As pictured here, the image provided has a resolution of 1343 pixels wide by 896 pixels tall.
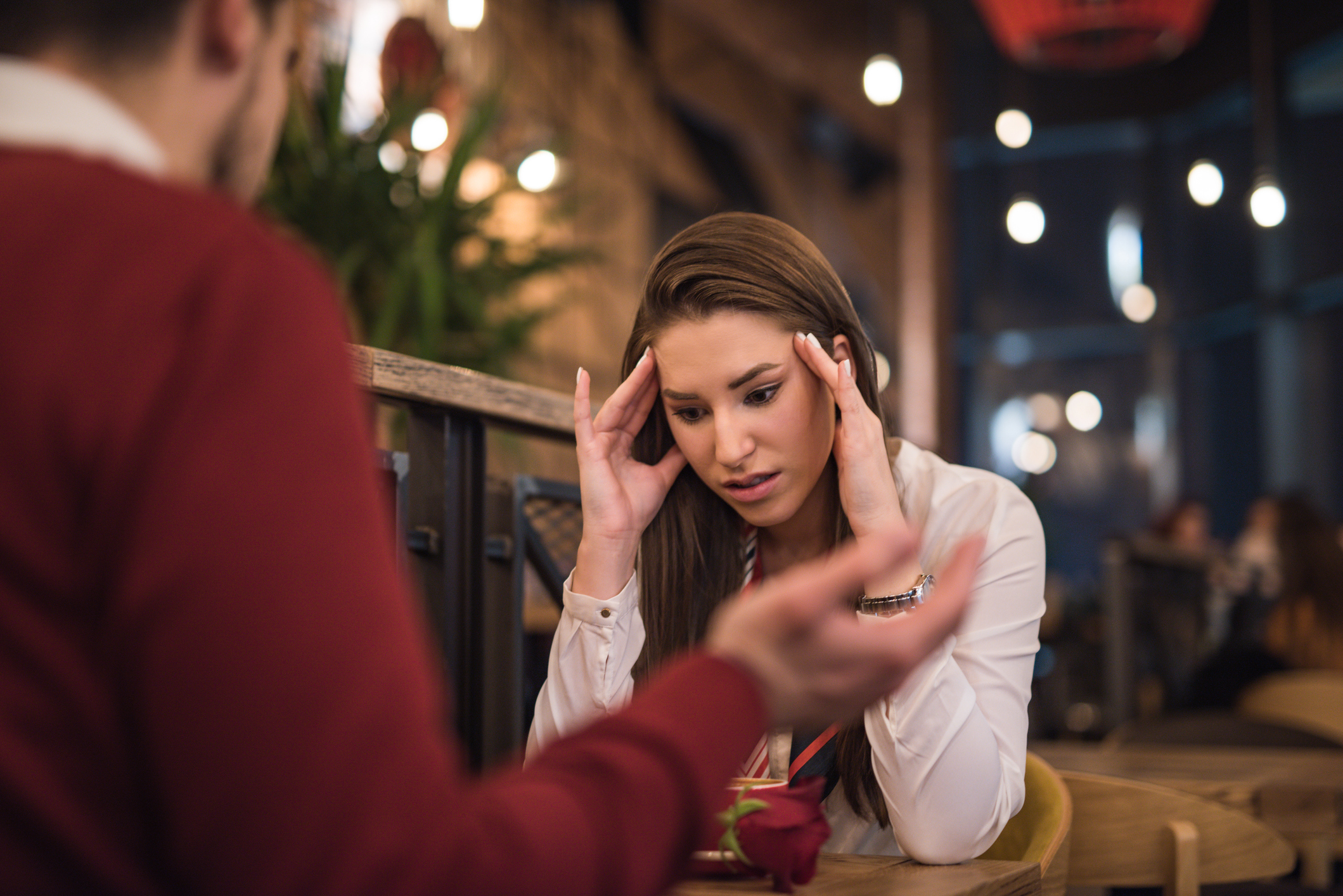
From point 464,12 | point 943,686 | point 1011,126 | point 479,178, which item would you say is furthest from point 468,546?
point 1011,126

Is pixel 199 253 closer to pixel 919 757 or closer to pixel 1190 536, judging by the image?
pixel 919 757

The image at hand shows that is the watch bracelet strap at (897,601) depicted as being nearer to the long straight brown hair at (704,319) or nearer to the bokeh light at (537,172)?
the long straight brown hair at (704,319)

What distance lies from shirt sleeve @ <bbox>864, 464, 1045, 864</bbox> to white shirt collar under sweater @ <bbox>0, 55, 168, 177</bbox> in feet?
2.56

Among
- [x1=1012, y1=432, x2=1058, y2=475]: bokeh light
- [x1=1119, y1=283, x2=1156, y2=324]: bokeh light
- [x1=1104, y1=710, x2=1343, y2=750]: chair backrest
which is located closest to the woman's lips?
[x1=1104, y1=710, x2=1343, y2=750]: chair backrest

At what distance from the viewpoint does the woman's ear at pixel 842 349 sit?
1.54m

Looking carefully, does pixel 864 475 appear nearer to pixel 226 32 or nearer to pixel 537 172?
pixel 226 32

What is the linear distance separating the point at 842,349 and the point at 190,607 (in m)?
1.19

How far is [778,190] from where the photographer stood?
33.3ft

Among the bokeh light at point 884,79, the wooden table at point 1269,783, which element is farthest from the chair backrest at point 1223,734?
the bokeh light at point 884,79

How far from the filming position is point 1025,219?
25.6ft

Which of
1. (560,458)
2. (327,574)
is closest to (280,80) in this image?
(327,574)

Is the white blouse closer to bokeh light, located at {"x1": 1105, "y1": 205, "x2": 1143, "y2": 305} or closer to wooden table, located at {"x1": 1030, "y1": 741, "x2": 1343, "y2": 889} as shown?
wooden table, located at {"x1": 1030, "y1": 741, "x2": 1343, "y2": 889}

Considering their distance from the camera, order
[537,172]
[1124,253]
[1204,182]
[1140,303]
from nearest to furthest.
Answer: [537,172] → [1204,182] → [1140,303] → [1124,253]

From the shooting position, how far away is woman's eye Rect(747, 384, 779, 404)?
1472 mm
